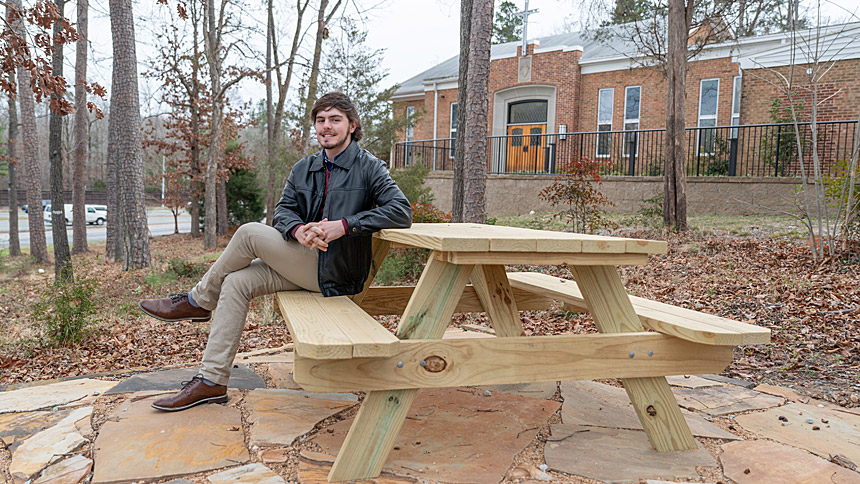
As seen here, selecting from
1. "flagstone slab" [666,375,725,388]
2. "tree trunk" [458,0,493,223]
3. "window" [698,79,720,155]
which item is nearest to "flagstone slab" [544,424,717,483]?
"flagstone slab" [666,375,725,388]

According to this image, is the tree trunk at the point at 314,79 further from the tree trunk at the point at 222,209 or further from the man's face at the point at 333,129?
the man's face at the point at 333,129

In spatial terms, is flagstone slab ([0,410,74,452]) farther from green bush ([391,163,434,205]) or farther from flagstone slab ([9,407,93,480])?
green bush ([391,163,434,205])

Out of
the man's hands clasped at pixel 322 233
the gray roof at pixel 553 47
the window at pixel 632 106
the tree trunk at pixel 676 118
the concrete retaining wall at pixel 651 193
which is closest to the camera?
the man's hands clasped at pixel 322 233

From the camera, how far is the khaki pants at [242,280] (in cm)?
286

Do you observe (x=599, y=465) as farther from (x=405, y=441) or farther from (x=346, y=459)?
(x=346, y=459)

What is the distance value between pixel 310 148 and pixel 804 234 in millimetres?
13892

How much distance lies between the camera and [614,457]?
2.54 m

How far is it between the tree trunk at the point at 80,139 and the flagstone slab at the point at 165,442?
14.5m

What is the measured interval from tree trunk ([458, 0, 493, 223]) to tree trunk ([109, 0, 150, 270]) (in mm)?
6100

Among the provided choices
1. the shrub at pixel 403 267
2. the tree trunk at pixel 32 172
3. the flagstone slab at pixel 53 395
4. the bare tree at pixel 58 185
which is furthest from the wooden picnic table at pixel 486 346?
the tree trunk at pixel 32 172

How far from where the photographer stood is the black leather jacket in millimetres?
2922

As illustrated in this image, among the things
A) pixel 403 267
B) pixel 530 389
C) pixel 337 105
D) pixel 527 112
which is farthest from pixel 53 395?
pixel 527 112

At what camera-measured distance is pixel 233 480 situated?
7.32ft

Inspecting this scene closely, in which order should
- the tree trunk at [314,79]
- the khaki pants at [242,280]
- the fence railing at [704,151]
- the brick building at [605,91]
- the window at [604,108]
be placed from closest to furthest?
1. the khaki pants at [242,280]
2. the fence railing at [704,151]
3. the brick building at [605,91]
4. the tree trunk at [314,79]
5. the window at [604,108]
